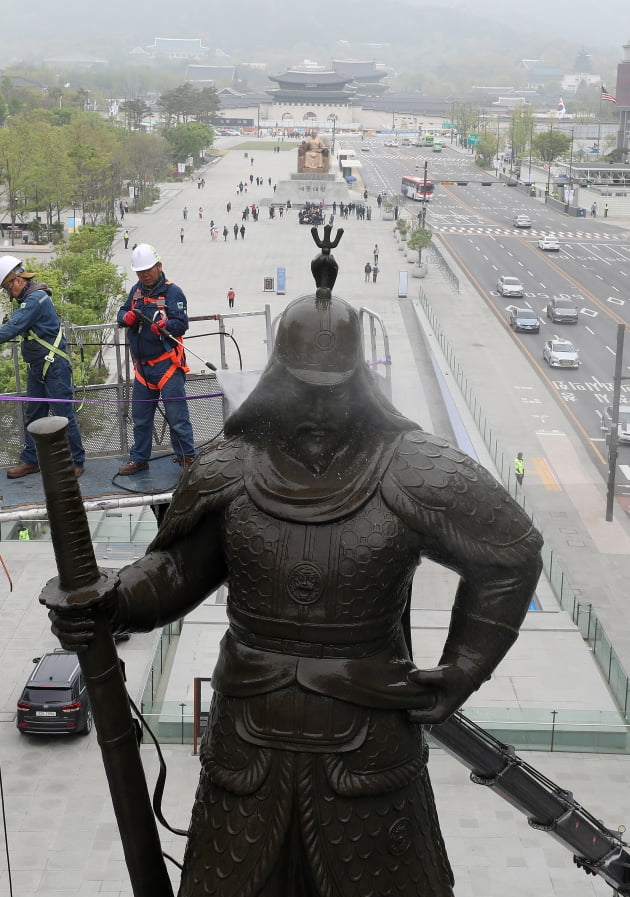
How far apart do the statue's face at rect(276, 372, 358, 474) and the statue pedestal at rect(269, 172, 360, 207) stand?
9602 cm

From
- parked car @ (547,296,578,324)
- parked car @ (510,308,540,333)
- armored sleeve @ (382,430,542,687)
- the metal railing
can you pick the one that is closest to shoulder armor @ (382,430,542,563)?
armored sleeve @ (382,430,542,687)

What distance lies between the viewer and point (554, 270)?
7412 cm

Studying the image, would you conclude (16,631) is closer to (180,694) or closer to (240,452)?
(180,694)

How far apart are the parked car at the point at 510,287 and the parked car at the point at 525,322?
7.14m

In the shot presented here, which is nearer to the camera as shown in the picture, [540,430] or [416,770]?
[416,770]

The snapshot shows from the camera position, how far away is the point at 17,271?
40.4ft

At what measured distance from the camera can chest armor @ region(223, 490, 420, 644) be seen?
622 centimetres

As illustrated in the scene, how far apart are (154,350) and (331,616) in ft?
24.3

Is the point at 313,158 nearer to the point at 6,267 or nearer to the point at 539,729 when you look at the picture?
the point at 539,729

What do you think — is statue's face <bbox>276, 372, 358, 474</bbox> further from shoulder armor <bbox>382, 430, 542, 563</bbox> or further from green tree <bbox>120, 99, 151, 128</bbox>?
green tree <bbox>120, 99, 151, 128</bbox>

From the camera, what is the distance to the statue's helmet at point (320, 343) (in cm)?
625

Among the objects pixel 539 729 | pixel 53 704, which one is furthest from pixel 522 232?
pixel 53 704

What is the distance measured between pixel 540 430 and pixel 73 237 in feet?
69.4

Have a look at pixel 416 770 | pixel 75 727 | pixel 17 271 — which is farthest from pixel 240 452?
pixel 75 727
